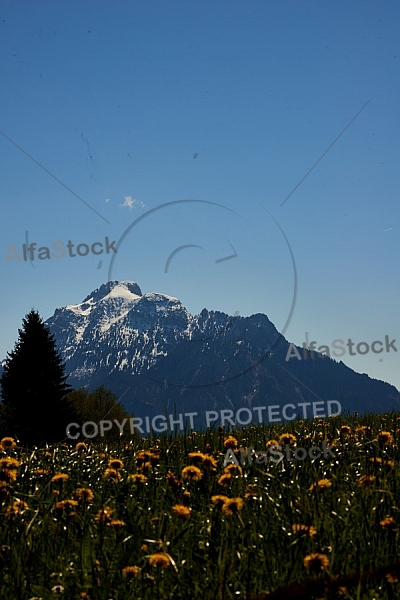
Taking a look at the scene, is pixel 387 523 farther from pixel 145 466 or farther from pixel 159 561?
pixel 145 466

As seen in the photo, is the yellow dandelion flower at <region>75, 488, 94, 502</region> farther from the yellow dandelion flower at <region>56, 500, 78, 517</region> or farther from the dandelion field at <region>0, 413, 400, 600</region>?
the yellow dandelion flower at <region>56, 500, 78, 517</region>

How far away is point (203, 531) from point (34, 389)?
131ft

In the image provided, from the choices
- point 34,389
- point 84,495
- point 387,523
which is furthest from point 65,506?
point 34,389

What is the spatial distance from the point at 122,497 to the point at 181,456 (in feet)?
3.73

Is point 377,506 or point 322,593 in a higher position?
point 377,506

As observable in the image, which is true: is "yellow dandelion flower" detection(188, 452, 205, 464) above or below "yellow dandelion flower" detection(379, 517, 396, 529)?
above

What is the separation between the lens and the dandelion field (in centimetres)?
332

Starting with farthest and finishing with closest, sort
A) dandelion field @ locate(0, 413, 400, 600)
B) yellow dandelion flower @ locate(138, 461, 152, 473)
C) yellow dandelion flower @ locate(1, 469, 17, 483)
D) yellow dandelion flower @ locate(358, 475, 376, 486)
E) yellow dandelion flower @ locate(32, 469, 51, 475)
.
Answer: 1. yellow dandelion flower @ locate(32, 469, 51, 475)
2. yellow dandelion flower @ locate(138, 461, 152, 473)
3. yellow dandelion flower @ locate(358, 475, 376, 486)
4. yellow dandelion flower @ locate(1, 469, 17, 483)
5. dandelion field @ locate(0, 413, 400, 600)

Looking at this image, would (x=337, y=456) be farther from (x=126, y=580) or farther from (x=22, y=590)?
(x=22, y=590)

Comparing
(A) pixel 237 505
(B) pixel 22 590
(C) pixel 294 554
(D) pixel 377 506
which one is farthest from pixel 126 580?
(D) pixel 377 506

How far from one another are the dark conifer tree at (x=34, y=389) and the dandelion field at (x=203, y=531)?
3641 cm

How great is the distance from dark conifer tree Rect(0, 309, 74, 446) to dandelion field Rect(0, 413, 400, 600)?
36.4 m

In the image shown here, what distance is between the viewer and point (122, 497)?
16.6ft

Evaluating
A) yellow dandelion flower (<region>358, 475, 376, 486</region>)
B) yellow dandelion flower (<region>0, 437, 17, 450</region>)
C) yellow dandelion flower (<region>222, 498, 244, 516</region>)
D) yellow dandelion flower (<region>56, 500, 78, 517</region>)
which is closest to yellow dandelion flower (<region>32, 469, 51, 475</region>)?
yellow dandelion flower (<region>0, 437, 17, 450</region>)
